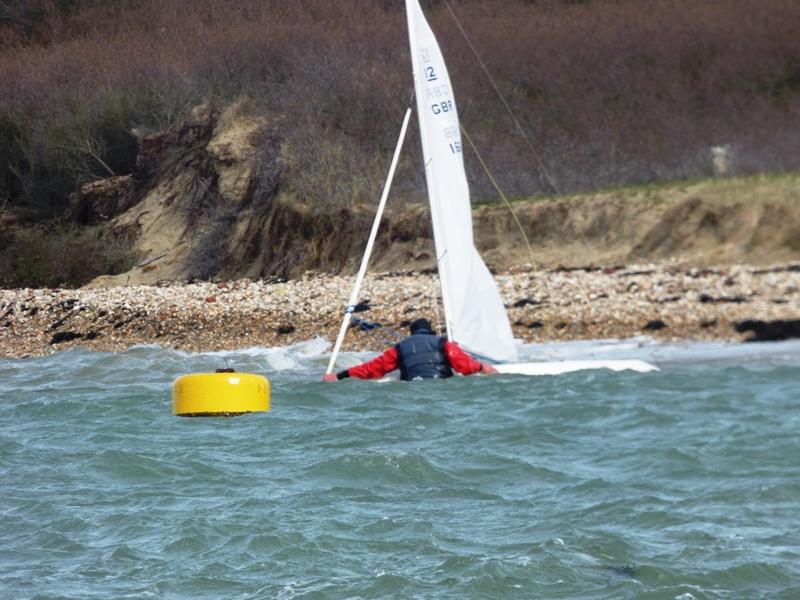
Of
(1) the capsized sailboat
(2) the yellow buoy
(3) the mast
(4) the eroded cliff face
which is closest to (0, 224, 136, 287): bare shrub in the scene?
(4) the eroded cliff face

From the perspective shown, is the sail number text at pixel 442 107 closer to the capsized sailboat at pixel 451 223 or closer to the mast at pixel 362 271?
the capsized sailboat at pixel 451 223

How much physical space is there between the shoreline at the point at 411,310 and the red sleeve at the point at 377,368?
5.32 meters

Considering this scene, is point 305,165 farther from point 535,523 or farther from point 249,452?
point 535,523

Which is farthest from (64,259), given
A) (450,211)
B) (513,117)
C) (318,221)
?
(450,211)

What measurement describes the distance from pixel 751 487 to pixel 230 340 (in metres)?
11.9

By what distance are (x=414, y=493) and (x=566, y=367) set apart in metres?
6.79

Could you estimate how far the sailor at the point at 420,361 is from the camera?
13891mm

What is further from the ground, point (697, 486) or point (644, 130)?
point (644, 130)

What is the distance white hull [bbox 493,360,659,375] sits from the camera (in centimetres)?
1538

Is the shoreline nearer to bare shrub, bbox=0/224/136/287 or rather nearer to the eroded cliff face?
the eroded cliff face

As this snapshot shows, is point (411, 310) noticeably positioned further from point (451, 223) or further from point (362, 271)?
point (451, 223)

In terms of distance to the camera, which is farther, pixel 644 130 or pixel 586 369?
pixel 644 130

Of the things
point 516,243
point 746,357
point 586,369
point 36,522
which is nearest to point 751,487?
point 36,522

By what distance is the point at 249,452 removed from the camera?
10.6 meters
